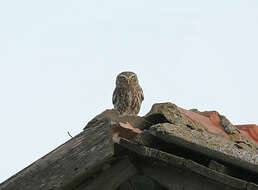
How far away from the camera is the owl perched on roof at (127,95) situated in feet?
34.9

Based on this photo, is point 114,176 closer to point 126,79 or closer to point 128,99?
point 128,99

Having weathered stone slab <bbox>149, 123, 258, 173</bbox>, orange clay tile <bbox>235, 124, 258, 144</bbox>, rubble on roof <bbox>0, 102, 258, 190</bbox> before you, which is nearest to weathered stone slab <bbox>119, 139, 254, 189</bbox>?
rubble on roof <bbox>0, 102, 258, 190</bbox>

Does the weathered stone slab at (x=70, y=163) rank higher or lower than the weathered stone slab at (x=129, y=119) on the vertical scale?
lower

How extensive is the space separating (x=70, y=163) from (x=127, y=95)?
22.8 ft

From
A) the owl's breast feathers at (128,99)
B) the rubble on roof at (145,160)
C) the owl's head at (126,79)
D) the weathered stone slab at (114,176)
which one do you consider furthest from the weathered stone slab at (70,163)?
the owl's head at (126,79)

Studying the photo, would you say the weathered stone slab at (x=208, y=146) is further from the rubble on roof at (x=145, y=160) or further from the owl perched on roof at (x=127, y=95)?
the owl perched on roof at (x=127, y=95)

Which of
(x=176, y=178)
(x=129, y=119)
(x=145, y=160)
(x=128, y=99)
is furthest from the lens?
(x=128, y=99)

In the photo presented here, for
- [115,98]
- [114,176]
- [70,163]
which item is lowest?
[115,98]

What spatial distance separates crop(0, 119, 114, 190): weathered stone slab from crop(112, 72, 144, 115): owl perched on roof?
20.2ft

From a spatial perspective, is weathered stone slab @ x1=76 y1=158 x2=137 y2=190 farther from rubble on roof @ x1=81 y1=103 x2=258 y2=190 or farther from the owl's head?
the owl's head

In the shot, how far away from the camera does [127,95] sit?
35.4 feet

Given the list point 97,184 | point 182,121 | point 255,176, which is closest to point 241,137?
point 182,121

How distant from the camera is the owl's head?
11.0 metres

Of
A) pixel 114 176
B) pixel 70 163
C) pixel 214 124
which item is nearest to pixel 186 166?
pixel 114 176
